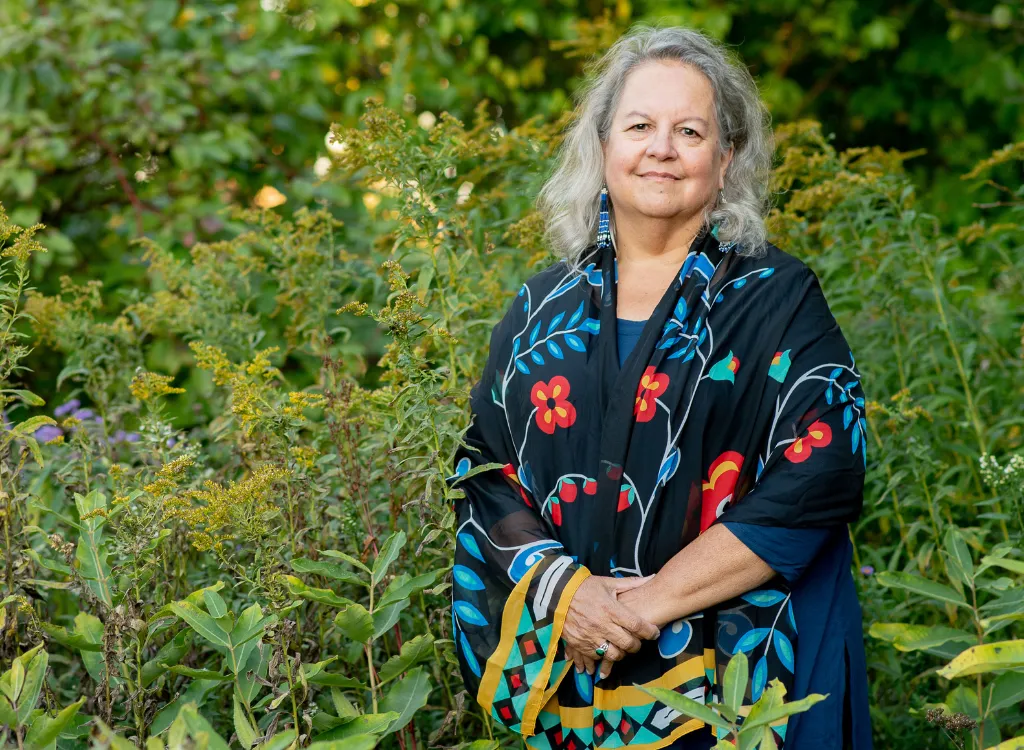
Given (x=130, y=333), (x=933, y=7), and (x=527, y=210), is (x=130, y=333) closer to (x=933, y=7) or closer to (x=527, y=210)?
(x=527, y=210)

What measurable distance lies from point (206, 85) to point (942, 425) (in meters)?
2.93

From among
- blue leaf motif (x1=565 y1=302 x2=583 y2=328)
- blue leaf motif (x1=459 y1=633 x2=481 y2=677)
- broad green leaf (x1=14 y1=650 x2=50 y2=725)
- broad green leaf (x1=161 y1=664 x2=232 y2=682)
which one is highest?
blue leaf motif (x1=565 y1=302 x2=583 y2=328)

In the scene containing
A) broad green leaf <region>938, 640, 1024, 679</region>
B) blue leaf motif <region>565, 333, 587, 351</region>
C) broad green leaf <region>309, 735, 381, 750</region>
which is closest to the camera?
broad green leaf <region>309, 735, 381, 750</region>

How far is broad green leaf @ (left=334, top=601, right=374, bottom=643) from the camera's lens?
1866 millimetres

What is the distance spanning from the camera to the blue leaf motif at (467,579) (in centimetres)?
220

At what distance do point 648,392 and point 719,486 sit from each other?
22cm

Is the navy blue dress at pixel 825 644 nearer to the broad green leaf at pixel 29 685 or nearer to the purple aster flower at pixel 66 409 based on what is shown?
the broad green leaf at pixel 29 685

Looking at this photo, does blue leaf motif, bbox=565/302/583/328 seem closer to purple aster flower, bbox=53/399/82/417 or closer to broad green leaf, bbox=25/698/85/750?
broad green leaf, bbox=25/698/85/750

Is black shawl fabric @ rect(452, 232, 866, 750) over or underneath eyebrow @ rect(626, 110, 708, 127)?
underneath

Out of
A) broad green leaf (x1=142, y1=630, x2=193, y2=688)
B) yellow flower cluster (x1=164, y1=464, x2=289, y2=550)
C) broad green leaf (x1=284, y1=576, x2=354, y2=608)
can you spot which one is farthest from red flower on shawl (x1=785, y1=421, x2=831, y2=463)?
broad green leaf (x1=142, y1=630, x2=193, y2=688)

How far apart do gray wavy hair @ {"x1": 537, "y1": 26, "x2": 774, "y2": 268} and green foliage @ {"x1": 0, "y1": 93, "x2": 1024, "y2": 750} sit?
10.5 inches

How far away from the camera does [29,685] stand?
175 cm

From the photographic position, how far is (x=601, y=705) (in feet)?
6.75

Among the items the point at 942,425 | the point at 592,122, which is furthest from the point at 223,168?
the point at 942,425
